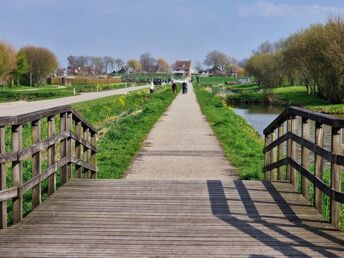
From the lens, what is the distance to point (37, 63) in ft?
363

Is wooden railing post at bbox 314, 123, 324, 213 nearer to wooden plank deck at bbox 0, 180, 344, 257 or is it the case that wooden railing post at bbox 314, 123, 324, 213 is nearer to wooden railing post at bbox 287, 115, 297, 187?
wooden plank deck at bbox 0, 180, 344, 257

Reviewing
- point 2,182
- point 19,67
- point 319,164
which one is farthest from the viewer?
point 19,67

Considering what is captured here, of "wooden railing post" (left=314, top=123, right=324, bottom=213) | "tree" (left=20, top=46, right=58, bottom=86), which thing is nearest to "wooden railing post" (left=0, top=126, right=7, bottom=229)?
"wooden railing post" (left=314, top=123, right=324, bottom=213)

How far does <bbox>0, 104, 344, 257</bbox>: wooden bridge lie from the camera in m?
5.65

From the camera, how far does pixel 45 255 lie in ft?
17.6

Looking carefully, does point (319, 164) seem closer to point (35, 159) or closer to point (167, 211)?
point (167, 211)

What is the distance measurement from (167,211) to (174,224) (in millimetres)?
690

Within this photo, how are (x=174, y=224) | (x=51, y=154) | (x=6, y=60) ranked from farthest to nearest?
(x=6, y=60) < (x=51, y=154) < (x=174, y=224)

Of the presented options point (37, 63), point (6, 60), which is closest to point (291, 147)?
point (6, 60)

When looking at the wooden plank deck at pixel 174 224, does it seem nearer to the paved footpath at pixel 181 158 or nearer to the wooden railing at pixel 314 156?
the wooden railing at pixel 314 156

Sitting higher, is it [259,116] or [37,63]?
[37,63]

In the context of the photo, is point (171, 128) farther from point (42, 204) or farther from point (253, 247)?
point (253, 247)

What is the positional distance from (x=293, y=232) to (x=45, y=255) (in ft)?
8.50

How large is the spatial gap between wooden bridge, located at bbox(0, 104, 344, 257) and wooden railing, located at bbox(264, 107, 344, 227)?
0.01 meters
